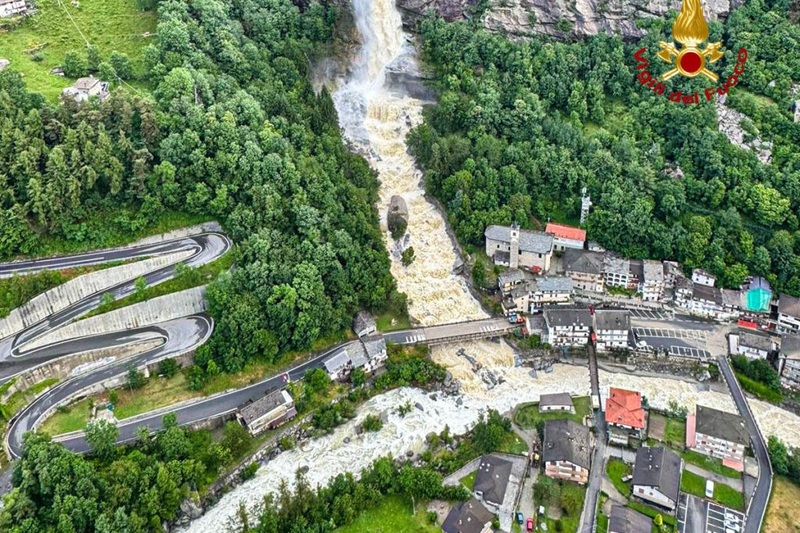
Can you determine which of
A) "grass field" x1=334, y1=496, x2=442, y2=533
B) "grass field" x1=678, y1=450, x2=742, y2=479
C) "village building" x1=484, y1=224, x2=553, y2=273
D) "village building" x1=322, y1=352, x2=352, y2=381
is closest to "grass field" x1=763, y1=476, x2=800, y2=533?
"grass field" x1=678, y1=450, x2=742, y2=479

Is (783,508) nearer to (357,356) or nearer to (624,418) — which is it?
(624,418)

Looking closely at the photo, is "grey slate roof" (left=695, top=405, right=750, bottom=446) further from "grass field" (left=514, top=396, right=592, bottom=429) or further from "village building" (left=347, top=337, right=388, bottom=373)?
"village building" (left=347, top=337, right=388, bottom=373)

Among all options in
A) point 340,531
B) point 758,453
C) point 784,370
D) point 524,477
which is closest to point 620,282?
point 784,370

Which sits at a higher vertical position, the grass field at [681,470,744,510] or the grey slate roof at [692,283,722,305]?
the grey slate roof at [692,283,722,305]

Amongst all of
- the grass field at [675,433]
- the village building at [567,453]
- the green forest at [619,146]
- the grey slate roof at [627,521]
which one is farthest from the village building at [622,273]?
the grey slate roof at [627,521]

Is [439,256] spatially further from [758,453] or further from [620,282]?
[758,453]

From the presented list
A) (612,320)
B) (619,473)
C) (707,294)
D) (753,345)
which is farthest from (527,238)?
(619,473)
